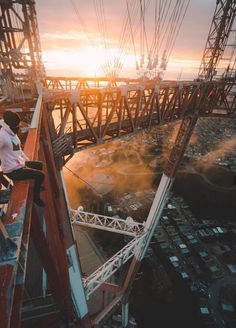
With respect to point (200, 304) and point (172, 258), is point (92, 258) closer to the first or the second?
point (172, 258)

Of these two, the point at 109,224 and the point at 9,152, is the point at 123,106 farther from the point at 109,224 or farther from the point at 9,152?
the point at 109,224

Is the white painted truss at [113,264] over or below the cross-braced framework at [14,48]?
below

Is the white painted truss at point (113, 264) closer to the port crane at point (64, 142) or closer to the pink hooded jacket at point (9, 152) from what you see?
the port crane at point (64, 142)

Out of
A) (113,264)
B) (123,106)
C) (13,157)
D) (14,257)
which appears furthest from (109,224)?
(14,257)

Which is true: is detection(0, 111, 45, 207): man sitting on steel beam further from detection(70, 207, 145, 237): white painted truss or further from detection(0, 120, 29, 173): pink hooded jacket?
detection(70, 207, 145, 237): white painted truss

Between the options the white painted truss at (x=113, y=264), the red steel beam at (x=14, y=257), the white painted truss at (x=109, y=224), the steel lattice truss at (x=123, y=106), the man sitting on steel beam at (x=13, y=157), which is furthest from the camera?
the white painted truss at (x=109, y=224)

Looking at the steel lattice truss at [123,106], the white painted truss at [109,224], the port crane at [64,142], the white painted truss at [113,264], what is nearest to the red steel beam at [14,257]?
the port crane at [64,142]
